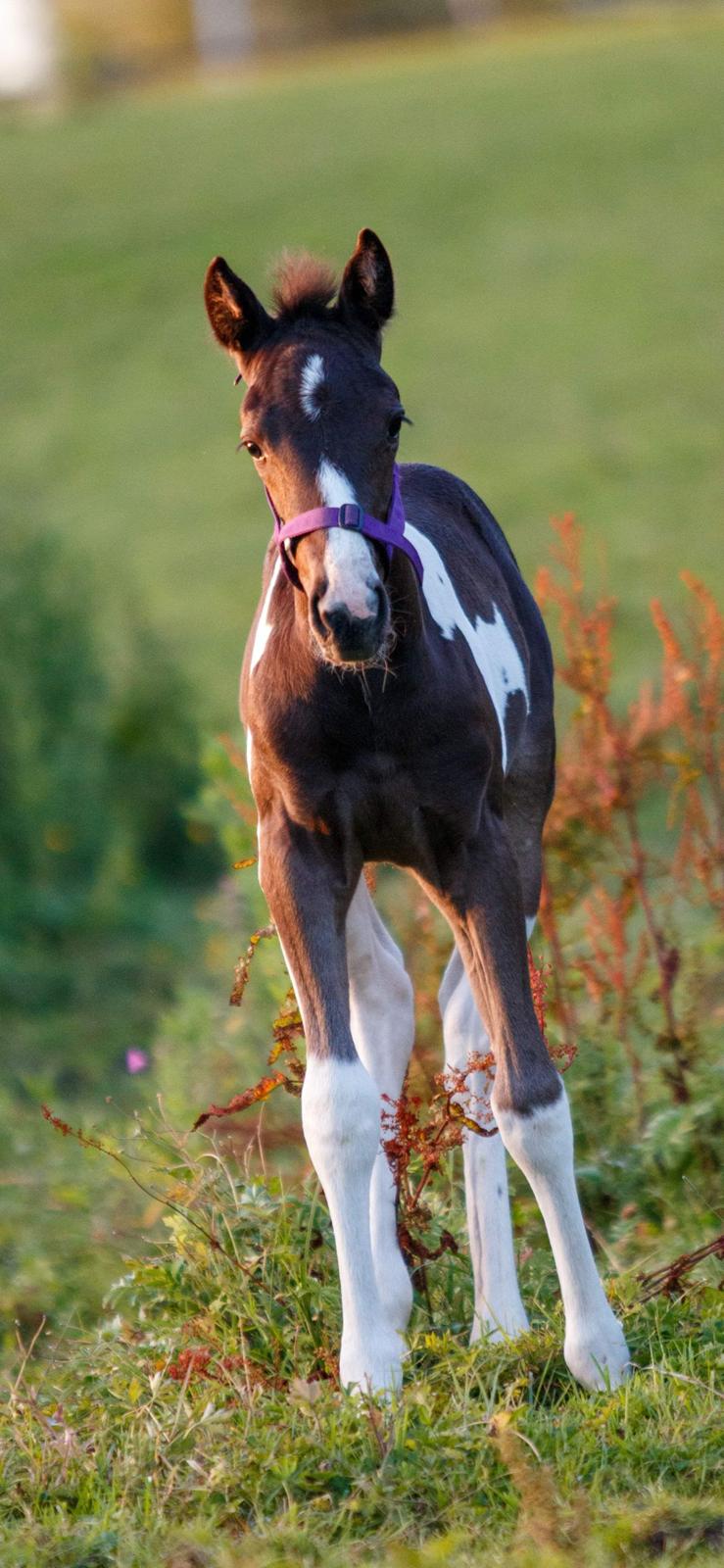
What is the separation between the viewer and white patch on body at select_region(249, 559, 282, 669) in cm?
429

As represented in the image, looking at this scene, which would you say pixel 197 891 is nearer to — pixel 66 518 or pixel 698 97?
pixel 66 518

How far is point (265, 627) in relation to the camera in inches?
172

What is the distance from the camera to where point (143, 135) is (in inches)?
1483

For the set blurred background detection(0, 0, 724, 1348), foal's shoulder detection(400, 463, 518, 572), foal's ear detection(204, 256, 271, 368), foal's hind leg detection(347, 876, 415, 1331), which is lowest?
foal's hind leg detection(347, 876, 415, 1331)

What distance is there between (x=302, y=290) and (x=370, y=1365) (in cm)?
242

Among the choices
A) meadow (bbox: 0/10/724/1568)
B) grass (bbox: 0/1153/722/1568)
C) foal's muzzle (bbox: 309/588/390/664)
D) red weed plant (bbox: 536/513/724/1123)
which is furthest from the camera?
red weed plant (bbox: 536/513/724/1123)

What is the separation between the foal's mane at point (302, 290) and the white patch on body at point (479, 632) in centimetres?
61

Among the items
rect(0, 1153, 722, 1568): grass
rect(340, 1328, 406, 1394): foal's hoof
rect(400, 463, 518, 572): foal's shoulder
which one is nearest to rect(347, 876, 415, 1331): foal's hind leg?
rect(0, 1153, 722, 1568): grass

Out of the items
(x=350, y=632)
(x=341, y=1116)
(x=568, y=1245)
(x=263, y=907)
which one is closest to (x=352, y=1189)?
(x=341, y=1116)

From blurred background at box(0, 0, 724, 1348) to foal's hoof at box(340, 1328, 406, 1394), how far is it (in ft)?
3.53

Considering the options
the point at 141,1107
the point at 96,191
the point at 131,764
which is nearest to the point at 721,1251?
the point at 141,1107

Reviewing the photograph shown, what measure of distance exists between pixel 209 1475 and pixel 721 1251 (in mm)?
1544

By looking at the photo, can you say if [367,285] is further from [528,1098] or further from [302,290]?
[528,1098]

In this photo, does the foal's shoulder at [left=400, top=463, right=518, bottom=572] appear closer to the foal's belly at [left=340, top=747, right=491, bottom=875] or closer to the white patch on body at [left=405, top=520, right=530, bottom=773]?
the white patch on body at [left=405, top=520, right=530, bottom=773]
